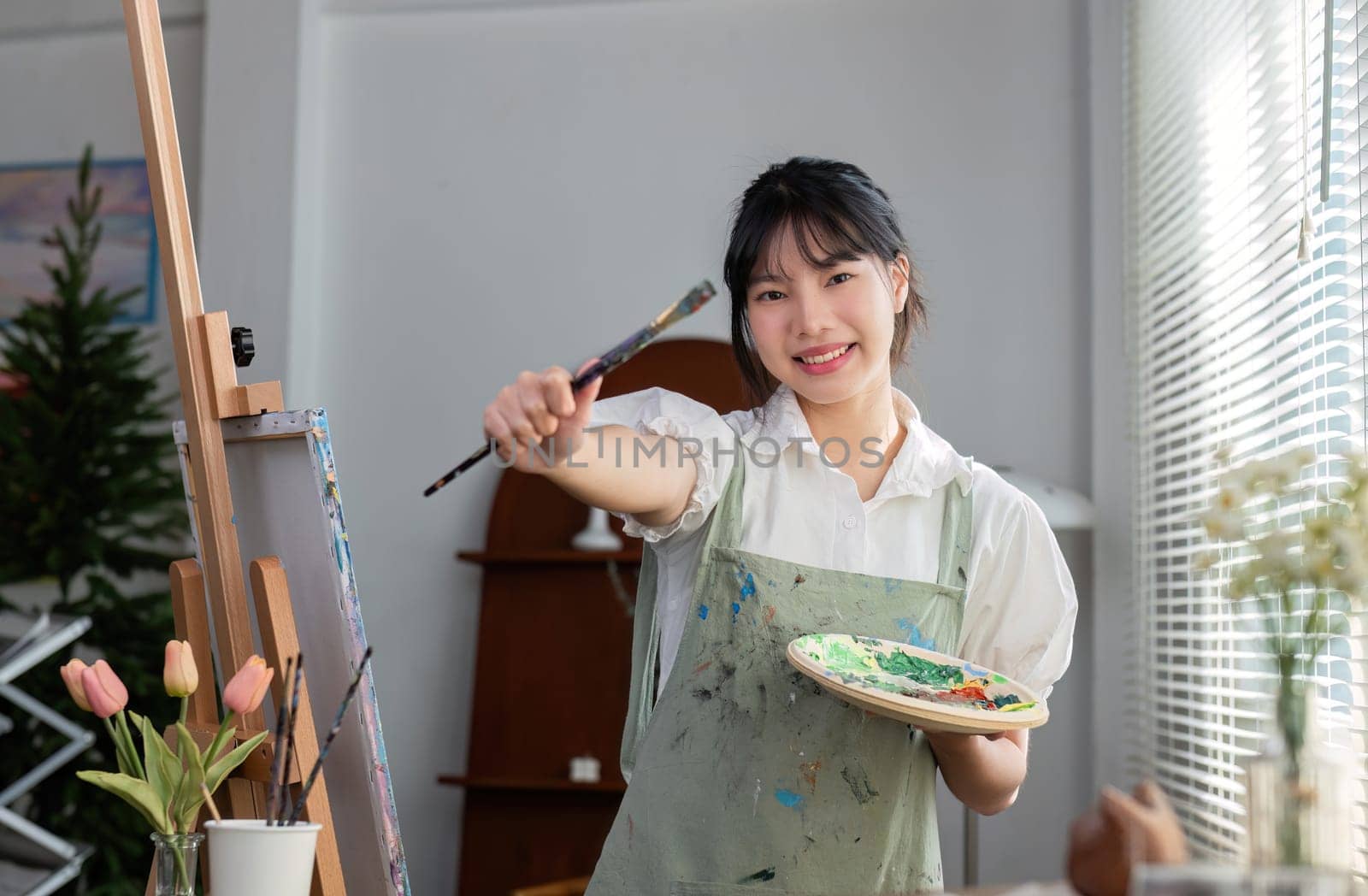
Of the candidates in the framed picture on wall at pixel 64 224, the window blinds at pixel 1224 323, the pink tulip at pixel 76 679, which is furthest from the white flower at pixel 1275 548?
the framed picture on wall at pixel 64 224

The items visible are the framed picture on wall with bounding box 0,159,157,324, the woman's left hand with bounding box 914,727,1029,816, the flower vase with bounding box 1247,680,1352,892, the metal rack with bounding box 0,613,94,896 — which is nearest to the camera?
the flower vase with bounding box 1247,680,1352,892

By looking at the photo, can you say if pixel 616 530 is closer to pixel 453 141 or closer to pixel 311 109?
pixel 453 141

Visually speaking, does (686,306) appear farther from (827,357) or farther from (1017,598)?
(1017,598)

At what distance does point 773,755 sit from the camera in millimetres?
1313

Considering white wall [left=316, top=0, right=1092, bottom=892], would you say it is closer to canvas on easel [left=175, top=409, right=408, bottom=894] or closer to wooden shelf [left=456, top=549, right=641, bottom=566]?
wooden shelf [left=456, top=549, right=641, bottom=566]

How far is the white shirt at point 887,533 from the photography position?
136cm

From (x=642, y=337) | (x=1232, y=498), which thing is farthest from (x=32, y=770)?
(x=1232, y=498)

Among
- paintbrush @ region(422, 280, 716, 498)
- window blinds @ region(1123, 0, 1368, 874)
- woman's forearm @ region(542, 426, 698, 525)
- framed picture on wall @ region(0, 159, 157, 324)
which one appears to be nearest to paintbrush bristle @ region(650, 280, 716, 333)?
paintbrush @ region(422, 280, 716, 498)

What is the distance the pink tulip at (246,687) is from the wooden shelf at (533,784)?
6.34 ft

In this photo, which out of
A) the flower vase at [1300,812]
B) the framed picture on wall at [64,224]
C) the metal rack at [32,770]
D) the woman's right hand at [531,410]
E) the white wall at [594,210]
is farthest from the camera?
the framed picture on wall at [64,224]

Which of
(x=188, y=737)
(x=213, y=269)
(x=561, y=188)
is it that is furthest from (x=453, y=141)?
(x=188, y=737)

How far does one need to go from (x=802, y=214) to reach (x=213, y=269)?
102 inches

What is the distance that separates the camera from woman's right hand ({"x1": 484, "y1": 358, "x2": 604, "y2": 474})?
3.34 feet

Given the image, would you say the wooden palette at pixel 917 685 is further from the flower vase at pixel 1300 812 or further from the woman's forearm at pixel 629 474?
the flower vase at pixel 1300 812
